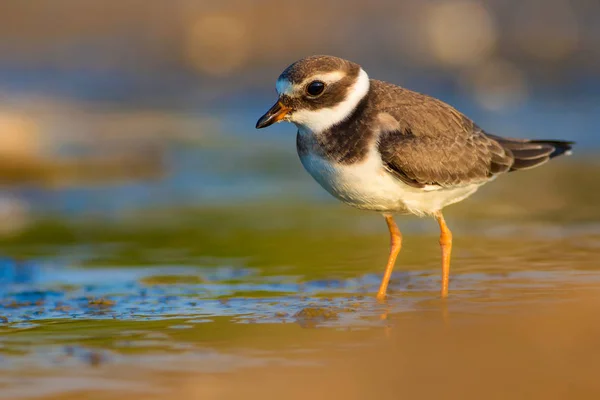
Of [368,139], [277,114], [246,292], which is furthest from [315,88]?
[246,292]

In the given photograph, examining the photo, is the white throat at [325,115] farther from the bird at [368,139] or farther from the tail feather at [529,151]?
the tail feather at [529,151]

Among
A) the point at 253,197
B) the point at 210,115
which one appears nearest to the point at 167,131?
the point at 210,115

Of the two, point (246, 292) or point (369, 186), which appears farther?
point (246, 292)

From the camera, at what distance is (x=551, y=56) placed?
23281 millimetres

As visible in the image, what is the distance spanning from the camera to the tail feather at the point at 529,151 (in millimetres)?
8117

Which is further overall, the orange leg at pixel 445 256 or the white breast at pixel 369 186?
the orange leg at pixel 445 256

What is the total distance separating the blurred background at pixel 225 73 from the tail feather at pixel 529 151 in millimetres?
4459

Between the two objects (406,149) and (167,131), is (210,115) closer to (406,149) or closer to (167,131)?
(167,131)

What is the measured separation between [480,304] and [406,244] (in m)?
2.50

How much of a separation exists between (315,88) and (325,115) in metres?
0.20

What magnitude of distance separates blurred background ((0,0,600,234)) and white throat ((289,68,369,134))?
209 inches

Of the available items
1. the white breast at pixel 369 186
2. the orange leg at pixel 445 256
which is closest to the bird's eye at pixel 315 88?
the white breast at pixel 369 186

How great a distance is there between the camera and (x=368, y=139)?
6711mm

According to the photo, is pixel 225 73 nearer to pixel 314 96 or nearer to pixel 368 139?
pixel 314 96
